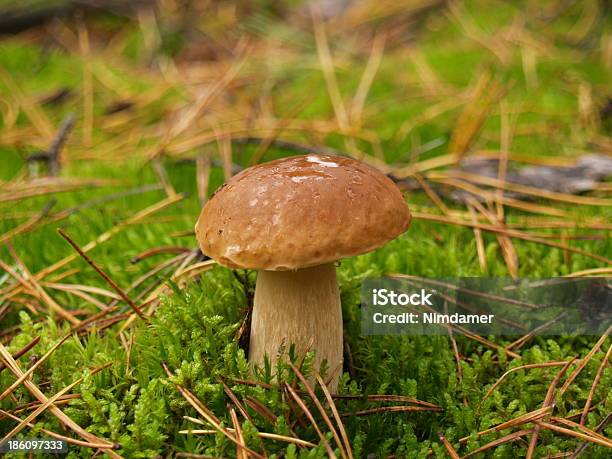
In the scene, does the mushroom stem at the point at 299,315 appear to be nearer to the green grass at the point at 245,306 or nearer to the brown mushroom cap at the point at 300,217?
the green grass at the point at 245,306

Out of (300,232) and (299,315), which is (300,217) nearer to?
(300,232)

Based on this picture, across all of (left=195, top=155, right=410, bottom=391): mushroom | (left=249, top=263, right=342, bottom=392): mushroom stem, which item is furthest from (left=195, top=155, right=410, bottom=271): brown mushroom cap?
(left=249, top=263, right=342, bottom=392): mushroom stem

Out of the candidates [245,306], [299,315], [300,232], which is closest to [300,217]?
[300,232]

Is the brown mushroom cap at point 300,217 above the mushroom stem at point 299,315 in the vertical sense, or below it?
above

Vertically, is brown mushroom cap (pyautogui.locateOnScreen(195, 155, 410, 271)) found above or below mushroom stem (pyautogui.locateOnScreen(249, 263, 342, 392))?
above

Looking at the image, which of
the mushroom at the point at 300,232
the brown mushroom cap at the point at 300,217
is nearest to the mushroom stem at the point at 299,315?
the mushroom at the point at 300,232

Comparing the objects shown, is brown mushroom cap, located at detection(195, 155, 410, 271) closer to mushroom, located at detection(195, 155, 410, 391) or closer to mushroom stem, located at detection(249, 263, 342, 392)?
mushroom, located at detection(195, 155, 410, 391)

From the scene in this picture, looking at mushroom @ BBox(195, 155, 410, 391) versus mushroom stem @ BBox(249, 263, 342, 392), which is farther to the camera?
mushroom stem @ BBox(249, 263, 342, 392)
